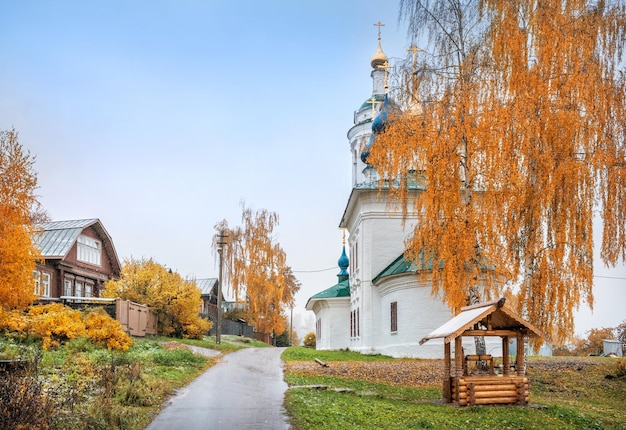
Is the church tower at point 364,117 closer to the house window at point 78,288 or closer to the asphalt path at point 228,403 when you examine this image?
the house window at point 78,288

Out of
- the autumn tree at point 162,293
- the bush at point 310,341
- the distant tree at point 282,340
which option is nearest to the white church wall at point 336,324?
the autumn tree at point 162,293

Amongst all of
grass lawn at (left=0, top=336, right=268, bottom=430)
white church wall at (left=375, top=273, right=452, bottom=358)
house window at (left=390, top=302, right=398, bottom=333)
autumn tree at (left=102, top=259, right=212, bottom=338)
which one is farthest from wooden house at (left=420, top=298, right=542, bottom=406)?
autumn tree at (left=102, top=259, right=212, bottom=338)

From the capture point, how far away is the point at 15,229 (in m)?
24.4

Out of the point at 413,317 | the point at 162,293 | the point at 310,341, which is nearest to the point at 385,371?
the point at 413,317

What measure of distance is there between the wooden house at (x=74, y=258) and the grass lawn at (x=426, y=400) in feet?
62.3

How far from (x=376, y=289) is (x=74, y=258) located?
18.7m

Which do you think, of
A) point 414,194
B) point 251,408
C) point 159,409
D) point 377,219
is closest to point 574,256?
point 251,408

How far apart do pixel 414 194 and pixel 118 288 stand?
15.4 m

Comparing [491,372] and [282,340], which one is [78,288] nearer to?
[491,372]

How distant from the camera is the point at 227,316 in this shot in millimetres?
61844

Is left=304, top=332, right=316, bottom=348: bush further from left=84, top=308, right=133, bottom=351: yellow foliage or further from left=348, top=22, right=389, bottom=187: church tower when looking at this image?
left=84, top=308, right=133, bottom=351: yellow foliage

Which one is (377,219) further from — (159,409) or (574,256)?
(159,409)

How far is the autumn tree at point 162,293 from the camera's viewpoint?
1346 inches

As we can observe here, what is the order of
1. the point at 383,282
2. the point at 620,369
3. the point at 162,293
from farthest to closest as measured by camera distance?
the point at 162,293 → the point at 383,282 → the point at 620,369
